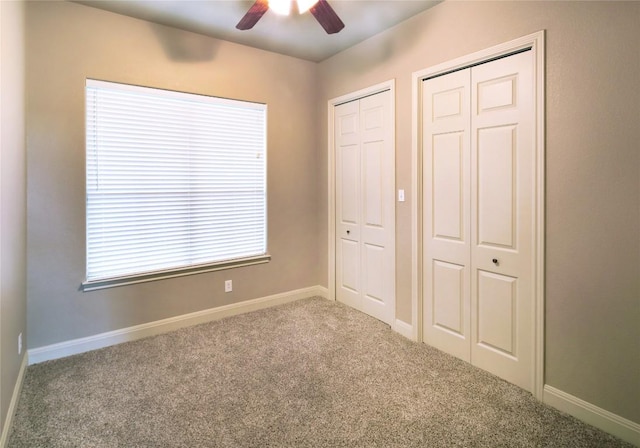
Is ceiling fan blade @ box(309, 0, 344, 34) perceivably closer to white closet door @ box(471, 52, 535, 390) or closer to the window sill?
white closet door @ box(471, 52, 535, 390)

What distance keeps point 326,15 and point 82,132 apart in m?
2.09

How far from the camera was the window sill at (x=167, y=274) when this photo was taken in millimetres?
2855

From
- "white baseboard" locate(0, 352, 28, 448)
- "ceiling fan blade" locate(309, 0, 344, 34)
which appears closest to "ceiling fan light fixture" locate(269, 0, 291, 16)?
"ceiling fan blade" locate(309, 0, 344, 34)

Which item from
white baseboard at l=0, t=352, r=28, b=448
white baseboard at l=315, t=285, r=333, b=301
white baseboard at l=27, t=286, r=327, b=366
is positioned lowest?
white baseboard at l=0, t=352, r=28, b=448

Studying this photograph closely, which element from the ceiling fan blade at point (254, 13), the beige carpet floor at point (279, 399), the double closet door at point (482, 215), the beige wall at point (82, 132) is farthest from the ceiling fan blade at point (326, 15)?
the beige carpet floor at point (279, 399)

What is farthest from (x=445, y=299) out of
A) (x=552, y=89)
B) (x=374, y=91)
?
(x=374, y=91)

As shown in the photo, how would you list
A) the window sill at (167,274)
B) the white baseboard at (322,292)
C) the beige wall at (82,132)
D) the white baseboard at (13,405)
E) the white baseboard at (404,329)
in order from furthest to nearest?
the white baseboard at (322,292), the white baseboard at (404,329), the window sill at (167,274), the beige wall at (82,132), the white baseboard at (13,405)

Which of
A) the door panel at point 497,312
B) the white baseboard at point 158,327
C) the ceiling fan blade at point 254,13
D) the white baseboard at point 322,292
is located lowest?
the white baseboard at point 158,327

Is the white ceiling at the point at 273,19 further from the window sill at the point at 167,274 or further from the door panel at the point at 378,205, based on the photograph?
the window sill at the point at 167,274

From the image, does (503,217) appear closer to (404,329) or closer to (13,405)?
(404,329)

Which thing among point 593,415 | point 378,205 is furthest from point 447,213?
point 593,415

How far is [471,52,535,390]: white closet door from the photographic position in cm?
223

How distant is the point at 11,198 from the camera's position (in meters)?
2.04

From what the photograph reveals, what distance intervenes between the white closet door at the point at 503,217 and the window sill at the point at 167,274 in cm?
221
